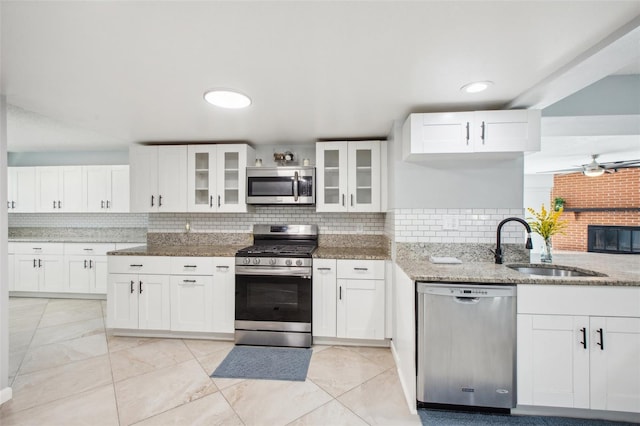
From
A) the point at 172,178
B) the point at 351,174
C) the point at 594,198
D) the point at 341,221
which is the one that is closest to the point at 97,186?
the point at 172,178

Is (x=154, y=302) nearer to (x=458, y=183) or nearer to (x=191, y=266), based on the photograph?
(x=191, y=266)

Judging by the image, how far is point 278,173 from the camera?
10.8ft

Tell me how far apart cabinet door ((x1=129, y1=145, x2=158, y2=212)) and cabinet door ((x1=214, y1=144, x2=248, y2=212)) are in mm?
780

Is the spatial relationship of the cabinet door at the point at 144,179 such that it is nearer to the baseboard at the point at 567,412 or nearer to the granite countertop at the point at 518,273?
the granite countertop at the point at 518,273

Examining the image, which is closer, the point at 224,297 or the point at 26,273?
the point at 224,297

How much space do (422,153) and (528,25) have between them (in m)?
1.06

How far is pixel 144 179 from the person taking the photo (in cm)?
346

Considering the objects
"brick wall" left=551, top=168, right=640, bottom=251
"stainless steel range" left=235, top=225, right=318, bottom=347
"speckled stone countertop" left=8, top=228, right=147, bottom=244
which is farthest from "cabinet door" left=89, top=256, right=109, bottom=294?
"brick wall" left=551, top=168, right=640, bottom=251

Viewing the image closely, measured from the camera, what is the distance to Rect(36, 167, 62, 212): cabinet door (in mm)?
4484

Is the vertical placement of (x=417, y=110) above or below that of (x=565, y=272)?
above

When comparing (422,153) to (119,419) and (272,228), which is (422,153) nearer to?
(272,228)

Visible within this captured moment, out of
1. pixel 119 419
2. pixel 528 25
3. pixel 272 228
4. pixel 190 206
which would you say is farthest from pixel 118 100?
pixel 528 25

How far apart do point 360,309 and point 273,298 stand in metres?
0.88

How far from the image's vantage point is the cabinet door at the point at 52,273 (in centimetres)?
429
